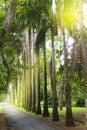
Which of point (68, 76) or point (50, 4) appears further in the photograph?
point (50, 4)

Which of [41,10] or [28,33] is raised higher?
[28,33]

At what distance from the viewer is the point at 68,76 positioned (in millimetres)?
20219

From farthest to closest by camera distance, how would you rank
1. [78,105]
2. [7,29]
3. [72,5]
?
[78,105] < [72,5] < [7,29]

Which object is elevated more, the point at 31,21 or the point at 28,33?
the point at 28,33

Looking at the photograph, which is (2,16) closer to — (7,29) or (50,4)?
(50,4)

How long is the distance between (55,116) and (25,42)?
2397cm

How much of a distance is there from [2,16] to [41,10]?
495 centimetres

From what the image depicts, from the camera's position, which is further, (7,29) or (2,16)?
(2,16)

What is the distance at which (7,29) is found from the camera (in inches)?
Result: 494

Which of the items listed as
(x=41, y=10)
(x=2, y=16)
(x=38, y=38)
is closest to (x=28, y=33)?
(x=38, y=38)

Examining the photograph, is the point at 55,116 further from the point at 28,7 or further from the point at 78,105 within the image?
the point at 78,105

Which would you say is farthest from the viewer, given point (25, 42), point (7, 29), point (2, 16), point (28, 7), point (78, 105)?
point (78, 105)

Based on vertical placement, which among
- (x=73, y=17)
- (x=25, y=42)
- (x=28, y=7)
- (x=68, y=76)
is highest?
(x=25, y=42)

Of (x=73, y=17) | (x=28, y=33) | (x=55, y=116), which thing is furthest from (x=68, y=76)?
(x=28, y=33)
